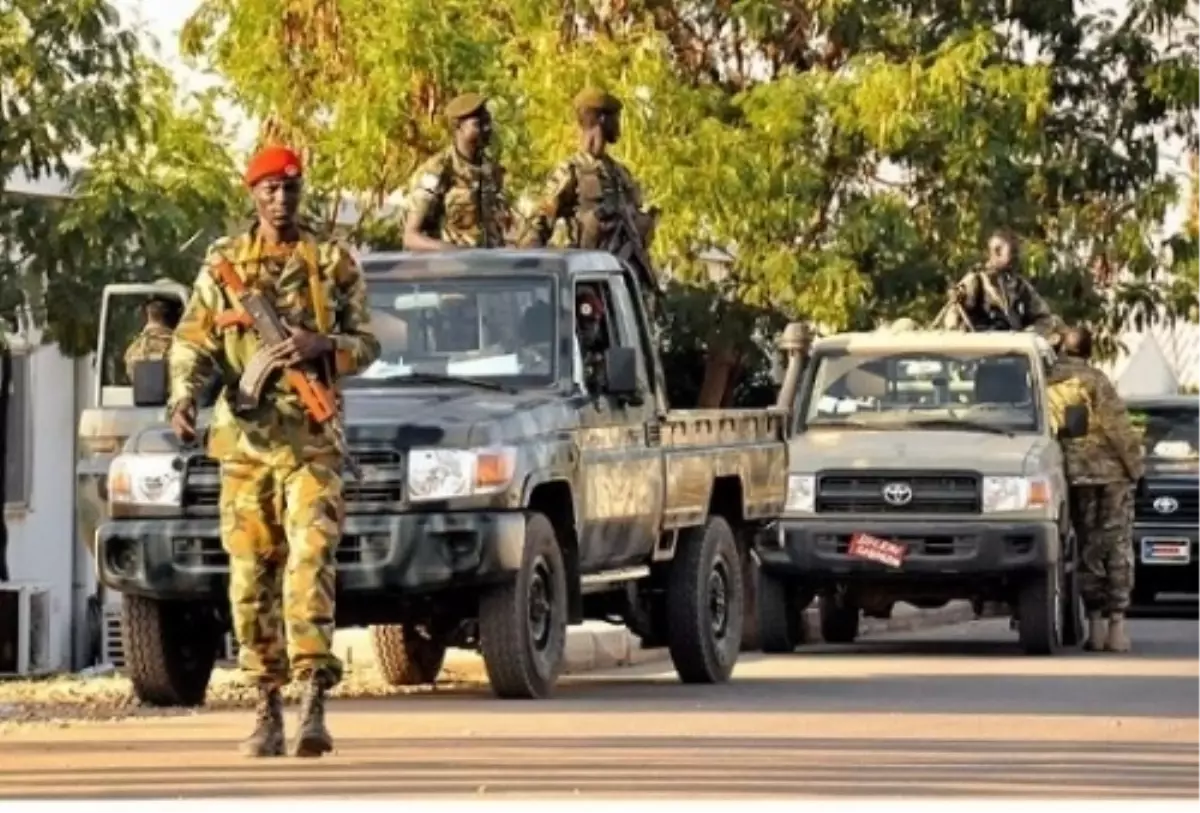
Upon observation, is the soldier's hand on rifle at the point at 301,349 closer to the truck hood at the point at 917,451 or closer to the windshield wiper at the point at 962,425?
the truck hood at the point at 917,451

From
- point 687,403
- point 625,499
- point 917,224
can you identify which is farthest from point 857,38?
point 625,499

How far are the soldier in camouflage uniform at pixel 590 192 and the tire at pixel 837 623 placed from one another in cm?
496

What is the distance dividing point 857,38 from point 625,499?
11.9 meters

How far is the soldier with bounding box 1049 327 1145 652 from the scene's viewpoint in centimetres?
2439

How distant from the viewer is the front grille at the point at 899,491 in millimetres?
23359

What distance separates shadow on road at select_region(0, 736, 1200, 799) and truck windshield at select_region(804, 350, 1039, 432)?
8696 millimetres

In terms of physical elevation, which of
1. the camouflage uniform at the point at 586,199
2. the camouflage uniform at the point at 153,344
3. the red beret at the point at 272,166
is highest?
the camouflage uniform at the point at 586,199

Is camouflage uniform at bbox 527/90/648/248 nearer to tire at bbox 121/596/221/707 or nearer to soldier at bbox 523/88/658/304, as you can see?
soldier at bbox 523/88/658/304

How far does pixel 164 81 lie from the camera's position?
2622 centimetres

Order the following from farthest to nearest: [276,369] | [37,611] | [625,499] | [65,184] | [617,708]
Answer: [37,611] < [65,184] < [625,499] < [617,708] < [276,369]

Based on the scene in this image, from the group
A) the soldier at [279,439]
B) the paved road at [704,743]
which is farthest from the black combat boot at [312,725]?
the paved road at [704,743]

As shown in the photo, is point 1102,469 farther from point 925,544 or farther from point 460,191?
point 460,191

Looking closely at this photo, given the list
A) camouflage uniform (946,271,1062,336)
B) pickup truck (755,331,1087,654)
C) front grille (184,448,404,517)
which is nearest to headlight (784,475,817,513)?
pickup truck (755,331,1087,654)
